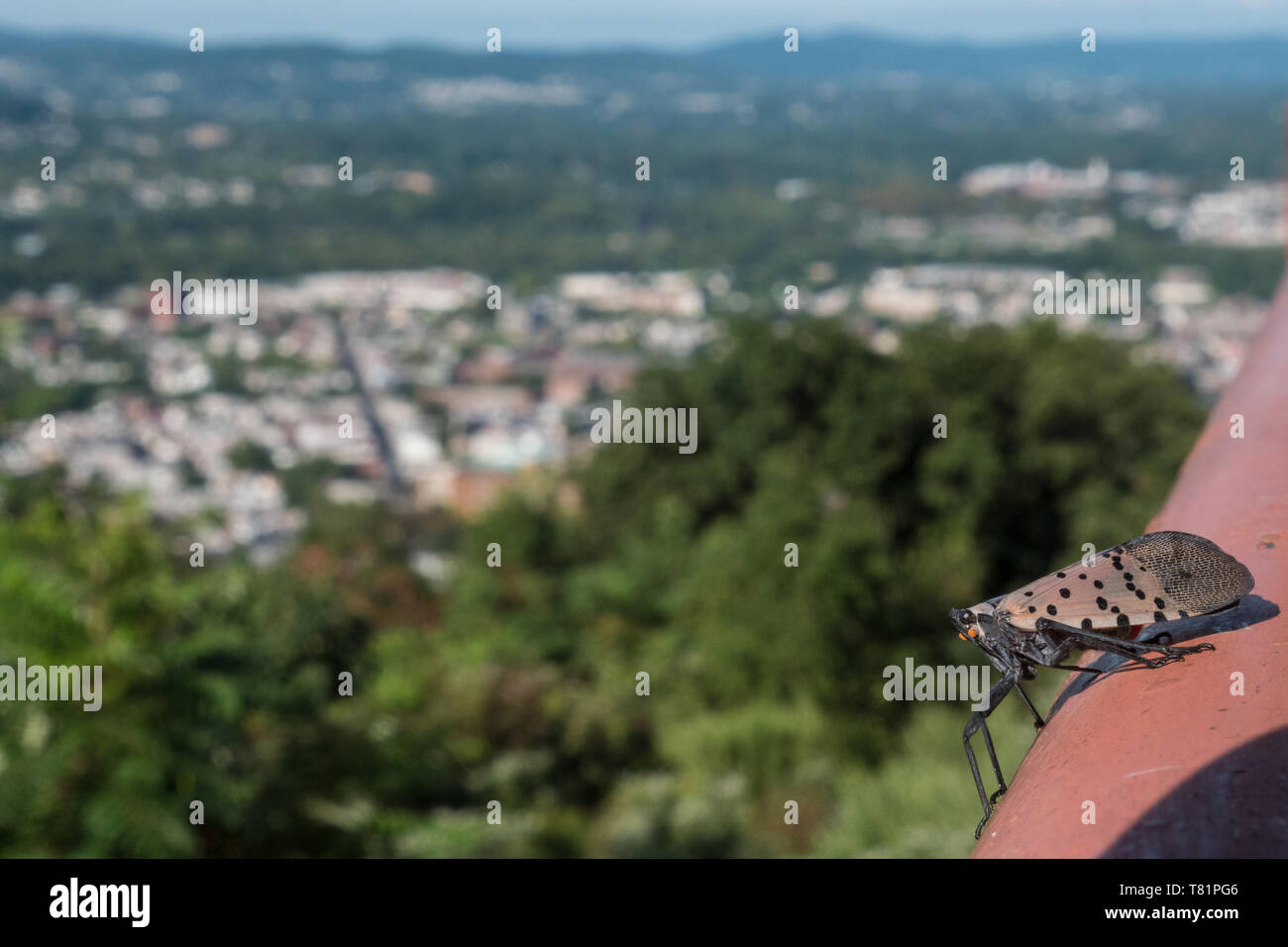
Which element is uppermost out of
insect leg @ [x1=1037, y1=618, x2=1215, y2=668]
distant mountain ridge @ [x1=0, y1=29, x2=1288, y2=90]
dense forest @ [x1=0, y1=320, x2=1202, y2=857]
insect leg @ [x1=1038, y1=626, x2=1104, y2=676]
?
distant mountain ridge @ [x1=0, y1=29, x2=1288, y2=90]

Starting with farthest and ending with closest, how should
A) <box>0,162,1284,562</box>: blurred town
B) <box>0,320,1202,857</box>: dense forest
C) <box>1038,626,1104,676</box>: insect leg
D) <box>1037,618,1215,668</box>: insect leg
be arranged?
<box>0,162,1284,562</box>: blurred town, <box>0,320,1202,857</box>: dense forest, <box>1038,626,1104,676</box>: insect leg, <box>1037,618,1215,668</box>: insect leg

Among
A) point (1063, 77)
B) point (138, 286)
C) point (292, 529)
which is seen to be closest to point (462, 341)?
point (138, 286)

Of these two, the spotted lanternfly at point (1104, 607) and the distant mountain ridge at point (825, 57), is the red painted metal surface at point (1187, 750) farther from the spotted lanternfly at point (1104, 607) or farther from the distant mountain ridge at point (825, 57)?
the distant mountain ridge at point (825, 57)

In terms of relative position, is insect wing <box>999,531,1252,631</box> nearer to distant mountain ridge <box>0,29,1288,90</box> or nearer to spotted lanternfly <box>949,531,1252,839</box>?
spotted lanternfly <box>949,531,1252,839</box>

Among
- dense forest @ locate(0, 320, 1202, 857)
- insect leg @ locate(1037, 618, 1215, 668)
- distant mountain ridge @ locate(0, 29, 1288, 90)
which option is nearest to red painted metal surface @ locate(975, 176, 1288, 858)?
insect leg @ locate(1037, 618, 1215, 668)

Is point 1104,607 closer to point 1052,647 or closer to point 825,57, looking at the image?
point 1052,647

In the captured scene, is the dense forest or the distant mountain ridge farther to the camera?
the distant mountain ridge
